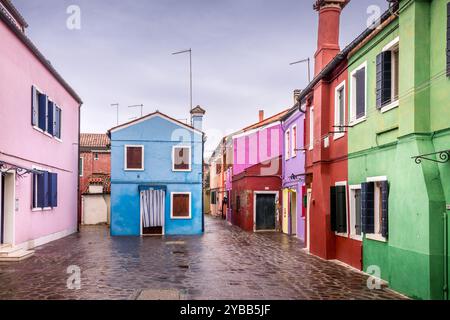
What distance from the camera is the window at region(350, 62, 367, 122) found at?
12.3m

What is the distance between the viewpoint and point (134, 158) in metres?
25.6

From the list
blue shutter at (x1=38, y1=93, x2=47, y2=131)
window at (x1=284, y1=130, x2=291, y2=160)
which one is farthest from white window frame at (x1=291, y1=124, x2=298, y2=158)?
blue shutter at (x1=38, y1=93, x2=47, y2=131)

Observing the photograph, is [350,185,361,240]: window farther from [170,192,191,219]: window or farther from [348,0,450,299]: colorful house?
[170,192,191,219]: window

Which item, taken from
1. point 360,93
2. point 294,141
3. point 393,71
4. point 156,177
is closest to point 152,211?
point 156,177

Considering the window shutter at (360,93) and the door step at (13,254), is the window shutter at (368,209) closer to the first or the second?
the window shutter at (360,93)

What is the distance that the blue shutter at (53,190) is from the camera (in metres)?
19.6

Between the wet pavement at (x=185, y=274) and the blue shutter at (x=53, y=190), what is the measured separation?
71.0 inches

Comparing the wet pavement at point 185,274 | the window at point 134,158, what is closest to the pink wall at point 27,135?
the wet pavement at point 185,274

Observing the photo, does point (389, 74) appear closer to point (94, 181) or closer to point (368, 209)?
point (368, 209)

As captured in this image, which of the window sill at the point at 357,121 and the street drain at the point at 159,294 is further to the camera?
the window sill at the point at 357,121

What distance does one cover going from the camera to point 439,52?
8562 mm

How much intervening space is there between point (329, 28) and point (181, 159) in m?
12.0

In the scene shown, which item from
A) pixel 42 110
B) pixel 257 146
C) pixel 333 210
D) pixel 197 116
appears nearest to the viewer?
pixel 333 210
